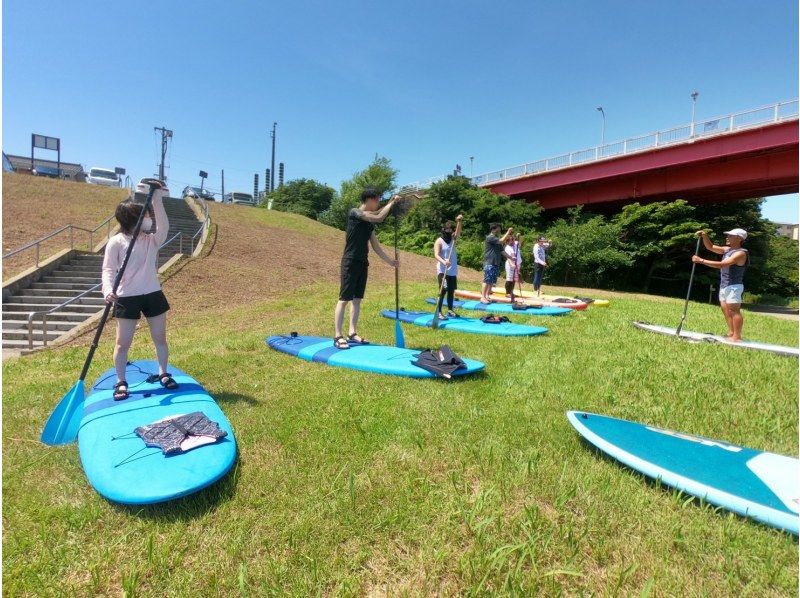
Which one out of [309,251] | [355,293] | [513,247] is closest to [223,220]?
[309,251]

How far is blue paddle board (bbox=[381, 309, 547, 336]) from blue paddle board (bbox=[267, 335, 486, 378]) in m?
2.02

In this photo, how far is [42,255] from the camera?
42.6 ft

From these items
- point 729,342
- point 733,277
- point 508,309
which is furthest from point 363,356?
Result: point 733,277

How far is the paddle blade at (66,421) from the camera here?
10.6 feet

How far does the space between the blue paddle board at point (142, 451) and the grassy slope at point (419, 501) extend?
110 millimetres

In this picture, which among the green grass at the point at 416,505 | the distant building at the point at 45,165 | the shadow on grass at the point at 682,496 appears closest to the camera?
the green grass at the point at 416,505

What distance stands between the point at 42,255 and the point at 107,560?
48.9 ft

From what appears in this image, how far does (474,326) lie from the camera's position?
7250 millimetres

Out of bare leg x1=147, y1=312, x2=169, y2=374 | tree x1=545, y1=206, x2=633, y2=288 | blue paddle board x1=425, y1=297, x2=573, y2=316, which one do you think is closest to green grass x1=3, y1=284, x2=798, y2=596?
bare leg x1=147, y1=312, x2=169, y2=374

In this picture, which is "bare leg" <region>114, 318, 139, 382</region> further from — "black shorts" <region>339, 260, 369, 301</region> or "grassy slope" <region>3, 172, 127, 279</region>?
"grassy slope" <region>3, 172, 127, 279</region>

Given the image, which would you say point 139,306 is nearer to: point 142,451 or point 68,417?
point 68,417

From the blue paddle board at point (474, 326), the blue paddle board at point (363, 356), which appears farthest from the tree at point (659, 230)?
the blue paddle board at point (363, 356)

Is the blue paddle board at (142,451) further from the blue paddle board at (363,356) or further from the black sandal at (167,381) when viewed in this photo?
the blue paddle board at (363,356)

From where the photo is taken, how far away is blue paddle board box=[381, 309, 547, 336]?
687 centimetres
